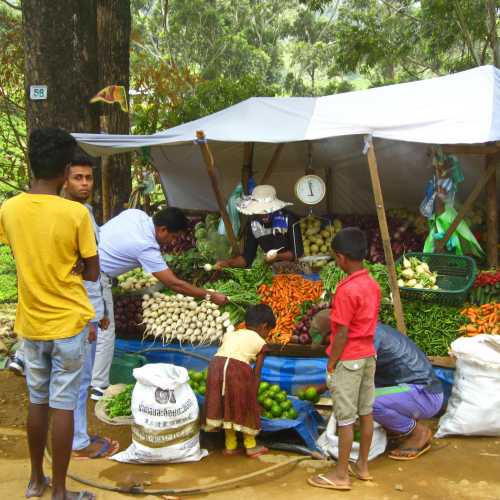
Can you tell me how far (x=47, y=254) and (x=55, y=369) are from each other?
0.62m

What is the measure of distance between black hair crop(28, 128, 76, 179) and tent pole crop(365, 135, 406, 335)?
2509mm

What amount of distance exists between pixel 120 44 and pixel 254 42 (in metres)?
28.4

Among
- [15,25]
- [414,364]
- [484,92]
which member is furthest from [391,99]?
[15,25]

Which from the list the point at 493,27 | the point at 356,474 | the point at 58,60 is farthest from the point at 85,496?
the point at 493,27

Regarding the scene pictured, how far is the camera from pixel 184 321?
18.0 feet

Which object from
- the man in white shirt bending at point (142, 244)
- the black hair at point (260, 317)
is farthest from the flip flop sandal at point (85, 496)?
the man in white shirt bending at point (142, 244)

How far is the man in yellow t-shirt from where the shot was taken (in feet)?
10.1

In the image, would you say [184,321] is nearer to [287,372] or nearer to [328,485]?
[287,372]

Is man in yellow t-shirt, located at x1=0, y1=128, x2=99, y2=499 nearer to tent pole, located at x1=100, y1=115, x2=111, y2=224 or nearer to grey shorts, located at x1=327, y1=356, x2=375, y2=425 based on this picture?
grey shorts, located at x1=327, y1=356, x2=375, y2=425

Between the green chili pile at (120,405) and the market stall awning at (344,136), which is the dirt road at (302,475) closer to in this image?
the green chili pile at (120,405)

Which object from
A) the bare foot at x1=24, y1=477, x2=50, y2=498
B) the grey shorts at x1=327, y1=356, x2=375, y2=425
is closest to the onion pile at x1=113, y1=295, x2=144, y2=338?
the bare foot at x1=24, y1=477, x2=50, y2=498

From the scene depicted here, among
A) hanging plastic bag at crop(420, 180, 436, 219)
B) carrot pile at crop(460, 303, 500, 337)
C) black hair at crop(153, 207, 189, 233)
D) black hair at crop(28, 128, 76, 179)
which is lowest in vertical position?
carrot pile at crop(460, 303, 500, 337)

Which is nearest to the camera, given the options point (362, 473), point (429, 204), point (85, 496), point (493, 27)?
point (85, 496)

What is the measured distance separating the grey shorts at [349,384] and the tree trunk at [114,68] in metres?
4.22
